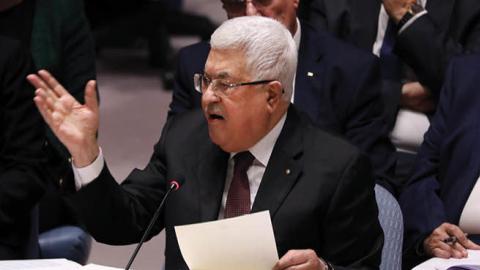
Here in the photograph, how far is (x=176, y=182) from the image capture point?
84.7 inches

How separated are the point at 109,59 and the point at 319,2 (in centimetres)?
348

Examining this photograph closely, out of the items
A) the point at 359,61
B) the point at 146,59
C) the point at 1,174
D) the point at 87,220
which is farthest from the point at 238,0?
the point at 146,59

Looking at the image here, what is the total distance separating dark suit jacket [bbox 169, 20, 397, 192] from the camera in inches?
120

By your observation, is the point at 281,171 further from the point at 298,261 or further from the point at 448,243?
the point at 448,243

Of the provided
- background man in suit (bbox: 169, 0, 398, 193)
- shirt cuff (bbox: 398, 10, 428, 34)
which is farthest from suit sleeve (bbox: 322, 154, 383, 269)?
shirt cuff (bbox: 398, 10, 428, 34)

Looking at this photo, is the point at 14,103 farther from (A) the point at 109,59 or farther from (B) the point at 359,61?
(A) the point at 109,59

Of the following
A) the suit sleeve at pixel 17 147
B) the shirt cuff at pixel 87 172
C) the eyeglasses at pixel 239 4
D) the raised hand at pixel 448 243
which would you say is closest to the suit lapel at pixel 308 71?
the eyeglasses at pixel 239 4

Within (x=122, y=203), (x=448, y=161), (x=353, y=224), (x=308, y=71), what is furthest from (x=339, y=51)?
(x=122, y=203)

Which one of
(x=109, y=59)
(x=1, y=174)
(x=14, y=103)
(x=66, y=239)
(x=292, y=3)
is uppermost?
(x=292, y=3)

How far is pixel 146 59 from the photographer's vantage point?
6.80 m

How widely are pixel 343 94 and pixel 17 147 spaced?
1.01 meters

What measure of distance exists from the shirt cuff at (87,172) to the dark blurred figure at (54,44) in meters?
1.01

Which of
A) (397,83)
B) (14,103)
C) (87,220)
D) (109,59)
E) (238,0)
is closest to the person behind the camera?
(87,220)

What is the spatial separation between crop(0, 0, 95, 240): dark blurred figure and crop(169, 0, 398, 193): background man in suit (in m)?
0.40
